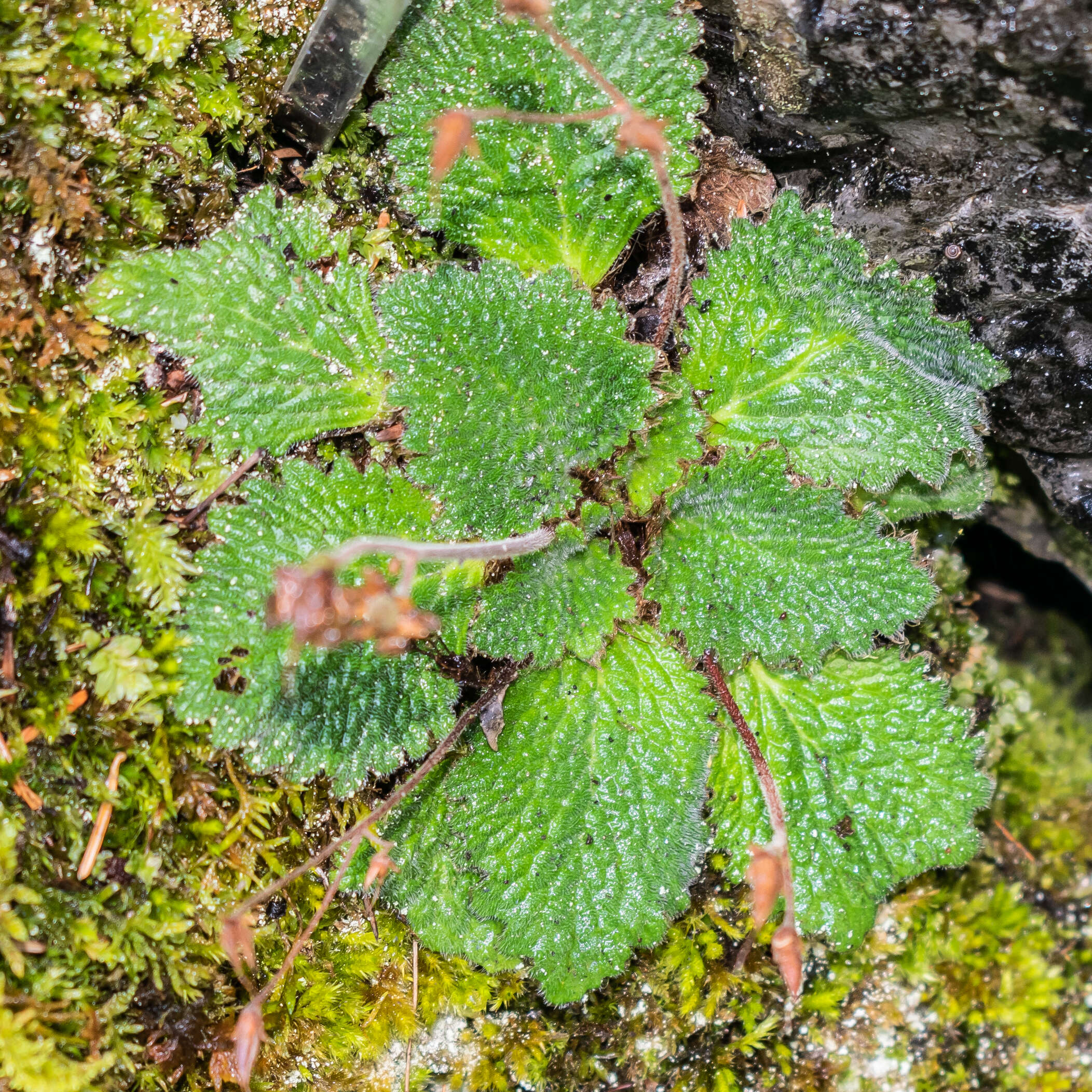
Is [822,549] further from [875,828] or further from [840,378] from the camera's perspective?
[875,828]

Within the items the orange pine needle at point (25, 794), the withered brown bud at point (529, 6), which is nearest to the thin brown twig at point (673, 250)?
the withered brown bud at point (529, 6)

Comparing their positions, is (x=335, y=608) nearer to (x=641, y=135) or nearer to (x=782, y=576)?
(x=641, y=135)

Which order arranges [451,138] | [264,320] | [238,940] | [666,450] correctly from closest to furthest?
[451,138] → [238,940] → [264,320] → [666,450]

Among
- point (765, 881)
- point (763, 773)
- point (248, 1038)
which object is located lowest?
point (248, 1038)

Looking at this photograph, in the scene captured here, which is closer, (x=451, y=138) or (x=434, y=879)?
(x=451, y=138)

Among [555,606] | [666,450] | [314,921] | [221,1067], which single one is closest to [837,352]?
[666,450]

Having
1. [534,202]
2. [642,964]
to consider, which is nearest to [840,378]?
[534,202]
